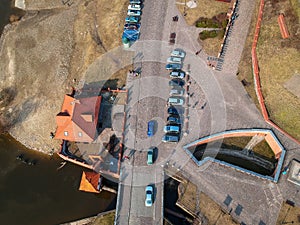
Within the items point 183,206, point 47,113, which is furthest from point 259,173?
point 47,113

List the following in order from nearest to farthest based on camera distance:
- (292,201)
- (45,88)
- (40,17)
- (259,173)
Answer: (292,201) → (259,173) → (45,88) → (40,17)

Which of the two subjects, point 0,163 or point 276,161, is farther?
point 0,163

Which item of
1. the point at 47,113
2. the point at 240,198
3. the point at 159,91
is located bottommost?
the point at 240,198

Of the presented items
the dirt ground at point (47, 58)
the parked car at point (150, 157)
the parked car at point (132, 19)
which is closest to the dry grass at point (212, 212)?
the parked car at point (150, 157)

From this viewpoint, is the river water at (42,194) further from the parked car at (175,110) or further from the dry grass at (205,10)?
the dry grass at (205,10)

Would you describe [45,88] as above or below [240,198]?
above

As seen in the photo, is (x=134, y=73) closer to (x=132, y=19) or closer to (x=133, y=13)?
(x=132, y=19)

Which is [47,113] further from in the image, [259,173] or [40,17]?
[259,173]
